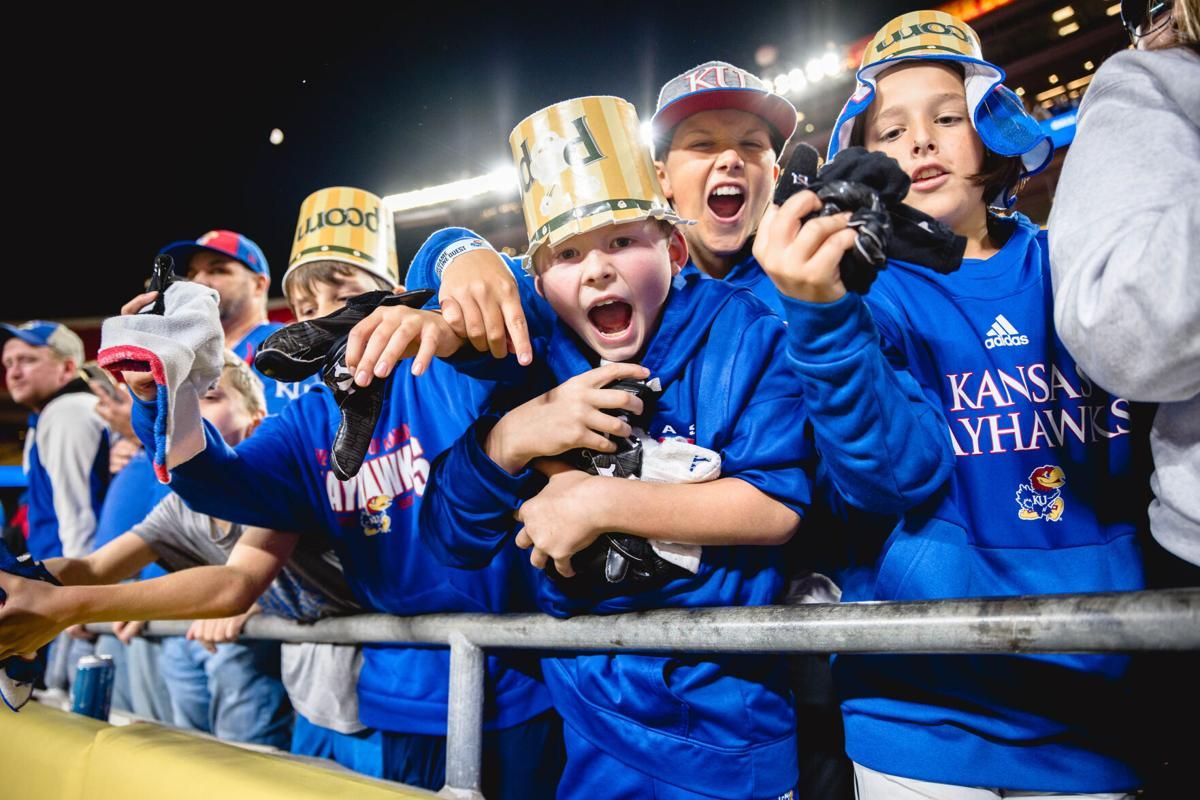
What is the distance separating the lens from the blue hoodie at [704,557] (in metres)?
0.93

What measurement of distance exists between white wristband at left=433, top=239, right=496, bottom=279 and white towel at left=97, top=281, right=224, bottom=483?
36cm

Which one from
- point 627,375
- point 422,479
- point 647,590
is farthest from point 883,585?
point 422,479

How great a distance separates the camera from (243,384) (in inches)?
76.0

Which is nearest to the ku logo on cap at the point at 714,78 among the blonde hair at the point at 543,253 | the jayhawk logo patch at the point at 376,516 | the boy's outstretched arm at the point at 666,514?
the blonde hair at the point at 543,253

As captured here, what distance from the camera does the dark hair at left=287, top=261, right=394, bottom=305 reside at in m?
2.14

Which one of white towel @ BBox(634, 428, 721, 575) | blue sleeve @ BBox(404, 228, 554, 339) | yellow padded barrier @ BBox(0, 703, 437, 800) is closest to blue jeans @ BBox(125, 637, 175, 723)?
yellow padded barrier @ BBox(0, 703, 437, 800)

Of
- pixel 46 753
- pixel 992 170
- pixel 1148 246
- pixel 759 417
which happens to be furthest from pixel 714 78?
pixel 46 753

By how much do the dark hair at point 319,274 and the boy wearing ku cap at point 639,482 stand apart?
3.89 feet

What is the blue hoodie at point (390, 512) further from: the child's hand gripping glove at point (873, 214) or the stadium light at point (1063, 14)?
the stadium light at point (1063, 14)

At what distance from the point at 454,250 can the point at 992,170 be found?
84 centimetres

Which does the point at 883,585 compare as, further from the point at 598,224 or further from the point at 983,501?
the point at 598,224

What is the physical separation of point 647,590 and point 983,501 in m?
0.43

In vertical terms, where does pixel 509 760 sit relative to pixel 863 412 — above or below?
below

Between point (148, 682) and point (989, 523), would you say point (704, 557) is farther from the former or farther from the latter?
point (148, 682)
